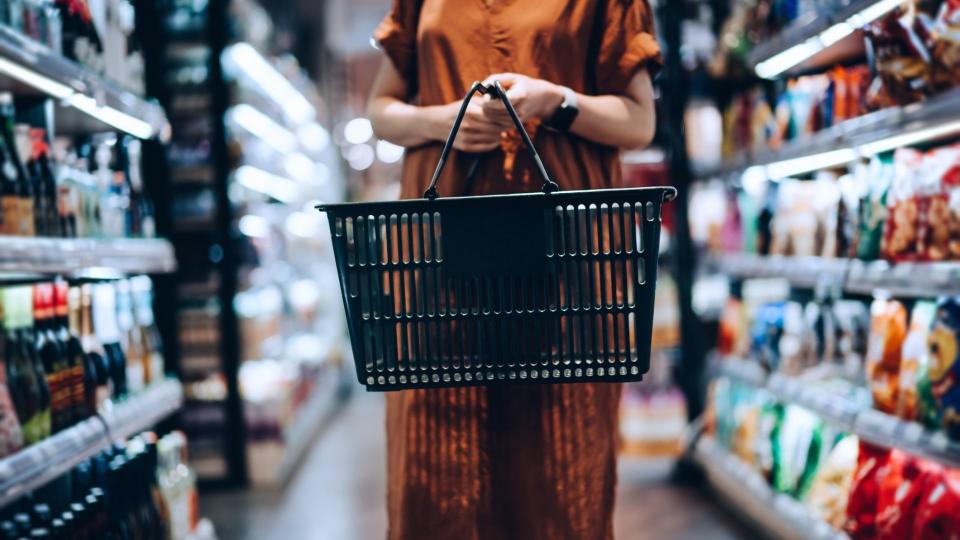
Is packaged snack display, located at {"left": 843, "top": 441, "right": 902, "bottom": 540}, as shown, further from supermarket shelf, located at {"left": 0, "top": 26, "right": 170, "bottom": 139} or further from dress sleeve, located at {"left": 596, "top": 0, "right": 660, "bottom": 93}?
supermarket shelf, located at {"left": 0, "top": 26, "right": 170, "bottom": 139}

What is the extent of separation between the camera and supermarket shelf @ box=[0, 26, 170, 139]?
198cm

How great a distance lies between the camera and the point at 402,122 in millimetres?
1602

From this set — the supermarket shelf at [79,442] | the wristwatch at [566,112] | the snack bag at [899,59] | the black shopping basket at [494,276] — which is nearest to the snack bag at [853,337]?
the snack bag at [899,59]

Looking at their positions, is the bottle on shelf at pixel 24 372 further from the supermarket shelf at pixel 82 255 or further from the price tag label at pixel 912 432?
the price tag label at pixel 912 432

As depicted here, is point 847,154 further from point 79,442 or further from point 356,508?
point 356,508

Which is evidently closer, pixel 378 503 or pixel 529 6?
pixel 529 6

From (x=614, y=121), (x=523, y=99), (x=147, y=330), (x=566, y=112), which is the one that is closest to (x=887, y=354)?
(x=614, y=121)

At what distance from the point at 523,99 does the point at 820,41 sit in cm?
183

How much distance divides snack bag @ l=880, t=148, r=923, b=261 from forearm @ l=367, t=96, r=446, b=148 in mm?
1427

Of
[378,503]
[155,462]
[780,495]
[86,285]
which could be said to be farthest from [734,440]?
[86,285]

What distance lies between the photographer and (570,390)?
1534 millimetres

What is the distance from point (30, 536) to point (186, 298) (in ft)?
9.69

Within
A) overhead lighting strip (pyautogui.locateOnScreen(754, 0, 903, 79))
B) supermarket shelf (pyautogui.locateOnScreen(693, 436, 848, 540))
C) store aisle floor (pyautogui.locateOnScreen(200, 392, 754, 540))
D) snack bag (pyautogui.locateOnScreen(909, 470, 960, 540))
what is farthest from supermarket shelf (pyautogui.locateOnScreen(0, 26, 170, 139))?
supermarket shelf (pyautogui.locateOnScreen(693, 436, 848, 540))

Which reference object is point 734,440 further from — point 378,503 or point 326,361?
point 326,361
